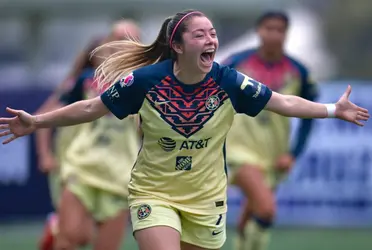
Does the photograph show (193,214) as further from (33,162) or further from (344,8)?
(344,8)

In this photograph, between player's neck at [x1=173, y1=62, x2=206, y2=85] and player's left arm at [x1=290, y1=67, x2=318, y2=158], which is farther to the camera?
player's left arm at [x1=290, y1=67, x2=318, y2=158]

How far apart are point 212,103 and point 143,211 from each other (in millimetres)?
744

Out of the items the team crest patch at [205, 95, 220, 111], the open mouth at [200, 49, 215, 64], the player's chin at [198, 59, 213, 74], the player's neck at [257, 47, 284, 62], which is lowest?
the team crest patch at [205, 95, 220, 111]

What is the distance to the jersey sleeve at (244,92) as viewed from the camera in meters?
7.27

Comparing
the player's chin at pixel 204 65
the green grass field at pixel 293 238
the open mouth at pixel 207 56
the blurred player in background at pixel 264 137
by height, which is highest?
the open mouth at pixel 207 56

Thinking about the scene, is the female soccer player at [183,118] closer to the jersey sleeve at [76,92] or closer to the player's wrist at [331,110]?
the player's wrist at [331,110]

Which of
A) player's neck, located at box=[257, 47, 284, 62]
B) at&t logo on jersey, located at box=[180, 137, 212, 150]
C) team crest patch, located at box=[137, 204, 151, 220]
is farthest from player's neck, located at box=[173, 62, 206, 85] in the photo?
player's neck, located at box=[257, 47, 284, 62]

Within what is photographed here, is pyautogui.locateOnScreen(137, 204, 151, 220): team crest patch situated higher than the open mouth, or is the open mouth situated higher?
the open mouth

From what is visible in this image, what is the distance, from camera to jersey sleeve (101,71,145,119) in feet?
23.6

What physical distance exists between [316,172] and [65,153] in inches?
206

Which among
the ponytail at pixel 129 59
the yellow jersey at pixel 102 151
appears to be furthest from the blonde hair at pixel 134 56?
the yellow jersey at pixel 102 151

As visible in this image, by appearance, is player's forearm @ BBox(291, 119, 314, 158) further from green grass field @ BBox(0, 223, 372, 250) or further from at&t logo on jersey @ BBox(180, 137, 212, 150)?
at&t logo on jersey @ BBox(180, 137, 212, 150)

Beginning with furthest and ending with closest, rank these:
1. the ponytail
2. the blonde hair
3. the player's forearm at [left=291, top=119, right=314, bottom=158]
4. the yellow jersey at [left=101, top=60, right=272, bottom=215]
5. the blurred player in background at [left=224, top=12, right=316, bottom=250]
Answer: the player's forearm at [left=291, top=119, right=314, bottom=158] < the blurred player in background at [left=224, top=12, right=316, bottom=250] < the ponytail < the blonde hair < the yellow jersey at [left=101, top=60, right=272, bottom=215]

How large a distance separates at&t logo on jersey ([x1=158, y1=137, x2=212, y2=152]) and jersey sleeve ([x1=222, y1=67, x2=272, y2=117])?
11.2 inches
